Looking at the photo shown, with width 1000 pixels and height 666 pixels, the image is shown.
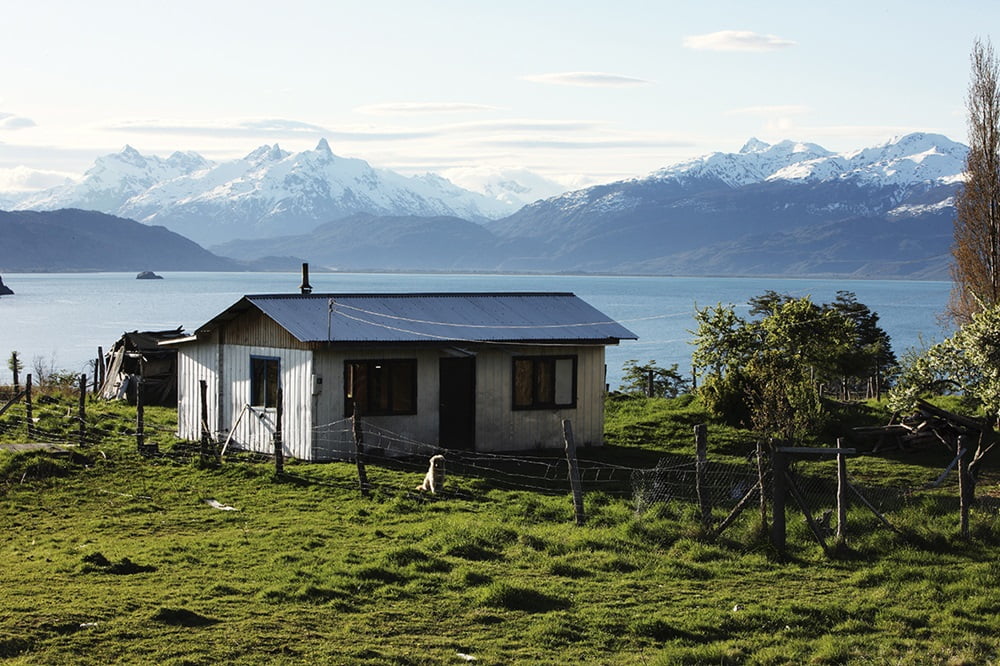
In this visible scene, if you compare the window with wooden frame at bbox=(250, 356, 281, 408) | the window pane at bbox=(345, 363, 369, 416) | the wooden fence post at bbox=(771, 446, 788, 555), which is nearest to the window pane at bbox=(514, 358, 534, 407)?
the window pane at bbox=(345, 363, 369, 416)

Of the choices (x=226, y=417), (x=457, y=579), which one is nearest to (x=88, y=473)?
(x=226, y=417)

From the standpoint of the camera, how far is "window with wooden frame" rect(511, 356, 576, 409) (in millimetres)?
31109

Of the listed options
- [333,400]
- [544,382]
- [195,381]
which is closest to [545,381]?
[544,382]

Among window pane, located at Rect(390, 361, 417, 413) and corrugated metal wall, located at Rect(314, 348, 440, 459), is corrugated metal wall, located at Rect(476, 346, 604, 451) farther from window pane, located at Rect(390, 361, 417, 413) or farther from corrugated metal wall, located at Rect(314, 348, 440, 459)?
window pane, located at Rect(390, 361, 417, 413)

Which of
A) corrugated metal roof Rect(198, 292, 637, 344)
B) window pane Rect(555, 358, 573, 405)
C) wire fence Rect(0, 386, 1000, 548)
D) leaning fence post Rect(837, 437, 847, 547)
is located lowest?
wire fence Rect(0, 386, 1000, 548)

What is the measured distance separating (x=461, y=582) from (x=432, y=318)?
16074mm

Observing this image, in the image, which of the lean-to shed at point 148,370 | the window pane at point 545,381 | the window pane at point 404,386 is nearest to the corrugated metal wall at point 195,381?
the window pane at point 404,386

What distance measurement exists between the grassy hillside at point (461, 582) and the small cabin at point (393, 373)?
4723mm

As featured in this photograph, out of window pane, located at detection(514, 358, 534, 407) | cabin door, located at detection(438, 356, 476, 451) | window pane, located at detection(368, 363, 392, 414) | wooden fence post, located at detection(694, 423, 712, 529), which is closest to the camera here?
wooden fence post, located at detection(694, 423, 712, 529)

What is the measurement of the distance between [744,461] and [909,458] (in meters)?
4.39

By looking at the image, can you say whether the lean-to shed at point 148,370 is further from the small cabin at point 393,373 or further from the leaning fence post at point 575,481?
the leaning fence post at point 575,481

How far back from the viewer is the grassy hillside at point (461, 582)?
13.3 metres

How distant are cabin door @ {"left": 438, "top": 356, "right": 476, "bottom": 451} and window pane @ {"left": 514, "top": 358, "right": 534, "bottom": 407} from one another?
1.24 m

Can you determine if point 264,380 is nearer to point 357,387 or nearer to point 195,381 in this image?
point 357,387
